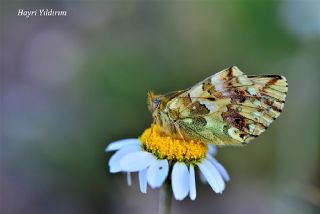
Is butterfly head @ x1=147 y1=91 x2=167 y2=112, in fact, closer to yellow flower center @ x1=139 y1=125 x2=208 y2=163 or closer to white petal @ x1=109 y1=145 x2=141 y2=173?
yellow flower center @ x1=139 y1=125 x2=208 y2=163

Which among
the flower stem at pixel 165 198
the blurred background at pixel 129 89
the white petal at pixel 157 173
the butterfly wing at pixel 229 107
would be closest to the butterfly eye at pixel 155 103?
the butterfly wing at pixel 229 107

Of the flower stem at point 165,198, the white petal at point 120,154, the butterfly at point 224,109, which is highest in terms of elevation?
the butterfly at point 224,109

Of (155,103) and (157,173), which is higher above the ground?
(155,103)

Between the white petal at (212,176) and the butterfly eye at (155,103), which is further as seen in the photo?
the butterfly eye at (155,103)

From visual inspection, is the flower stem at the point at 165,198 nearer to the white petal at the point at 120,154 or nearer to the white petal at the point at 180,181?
the white petal at the point at 180,181

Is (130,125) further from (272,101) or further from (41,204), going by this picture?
(272,101)

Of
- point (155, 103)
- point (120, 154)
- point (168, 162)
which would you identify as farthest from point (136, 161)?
point (155, 103)

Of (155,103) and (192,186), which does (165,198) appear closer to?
(192,186)

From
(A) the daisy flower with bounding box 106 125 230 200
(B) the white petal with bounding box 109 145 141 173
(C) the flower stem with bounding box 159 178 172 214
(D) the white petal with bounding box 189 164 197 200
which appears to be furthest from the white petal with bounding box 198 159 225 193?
(B) the white petal with bounding box 109 145 141 173

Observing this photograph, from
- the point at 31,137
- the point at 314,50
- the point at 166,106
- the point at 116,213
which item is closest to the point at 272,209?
the point at 116,213
